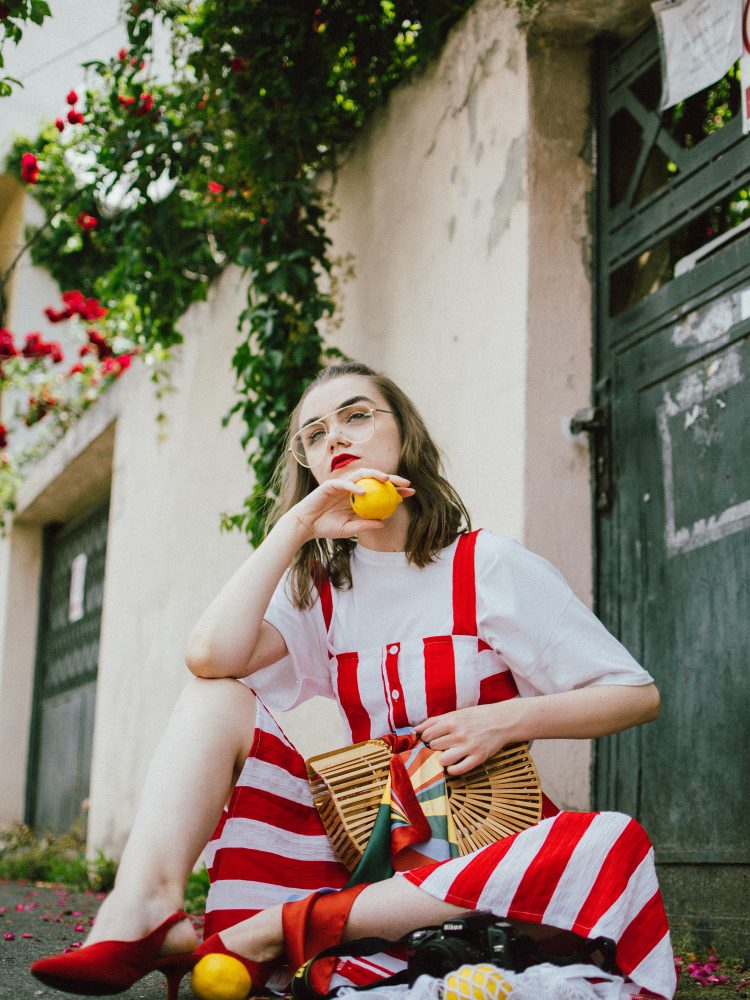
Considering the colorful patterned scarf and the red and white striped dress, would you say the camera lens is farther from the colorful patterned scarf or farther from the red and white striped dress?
the colorful patterned scarf

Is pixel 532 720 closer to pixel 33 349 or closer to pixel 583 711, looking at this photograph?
pixel 583 711

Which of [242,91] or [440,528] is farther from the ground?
[242,91]

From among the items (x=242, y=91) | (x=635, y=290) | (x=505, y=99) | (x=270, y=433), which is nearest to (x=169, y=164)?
(x=242, y=91)

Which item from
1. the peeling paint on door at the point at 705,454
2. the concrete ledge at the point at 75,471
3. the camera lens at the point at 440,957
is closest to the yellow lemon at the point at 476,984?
the camera lens at the point at 440,957

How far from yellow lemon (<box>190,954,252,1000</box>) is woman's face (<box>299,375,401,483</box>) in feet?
3.05

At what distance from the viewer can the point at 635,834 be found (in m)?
1.66

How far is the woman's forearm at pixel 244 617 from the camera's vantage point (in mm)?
1995

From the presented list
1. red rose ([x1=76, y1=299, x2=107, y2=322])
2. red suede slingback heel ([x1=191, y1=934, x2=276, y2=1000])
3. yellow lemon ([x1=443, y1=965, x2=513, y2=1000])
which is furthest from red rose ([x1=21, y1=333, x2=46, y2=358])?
yellow lemon ([x1=443, y1=965, x2=513, y2=1000])

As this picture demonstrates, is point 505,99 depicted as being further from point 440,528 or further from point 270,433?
point 440,528

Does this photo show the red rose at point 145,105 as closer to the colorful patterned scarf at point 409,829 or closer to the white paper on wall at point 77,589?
the colorful patterned scarf at point 409,829

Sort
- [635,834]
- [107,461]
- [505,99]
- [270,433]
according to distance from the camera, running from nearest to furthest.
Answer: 1. [635,834]
2. [505,99]
3. [270,433]
4. [107,461]

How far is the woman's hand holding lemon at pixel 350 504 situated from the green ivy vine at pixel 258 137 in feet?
4.65

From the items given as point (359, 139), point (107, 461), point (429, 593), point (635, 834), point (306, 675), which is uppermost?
point (359, 139)

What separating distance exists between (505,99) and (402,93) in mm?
741
